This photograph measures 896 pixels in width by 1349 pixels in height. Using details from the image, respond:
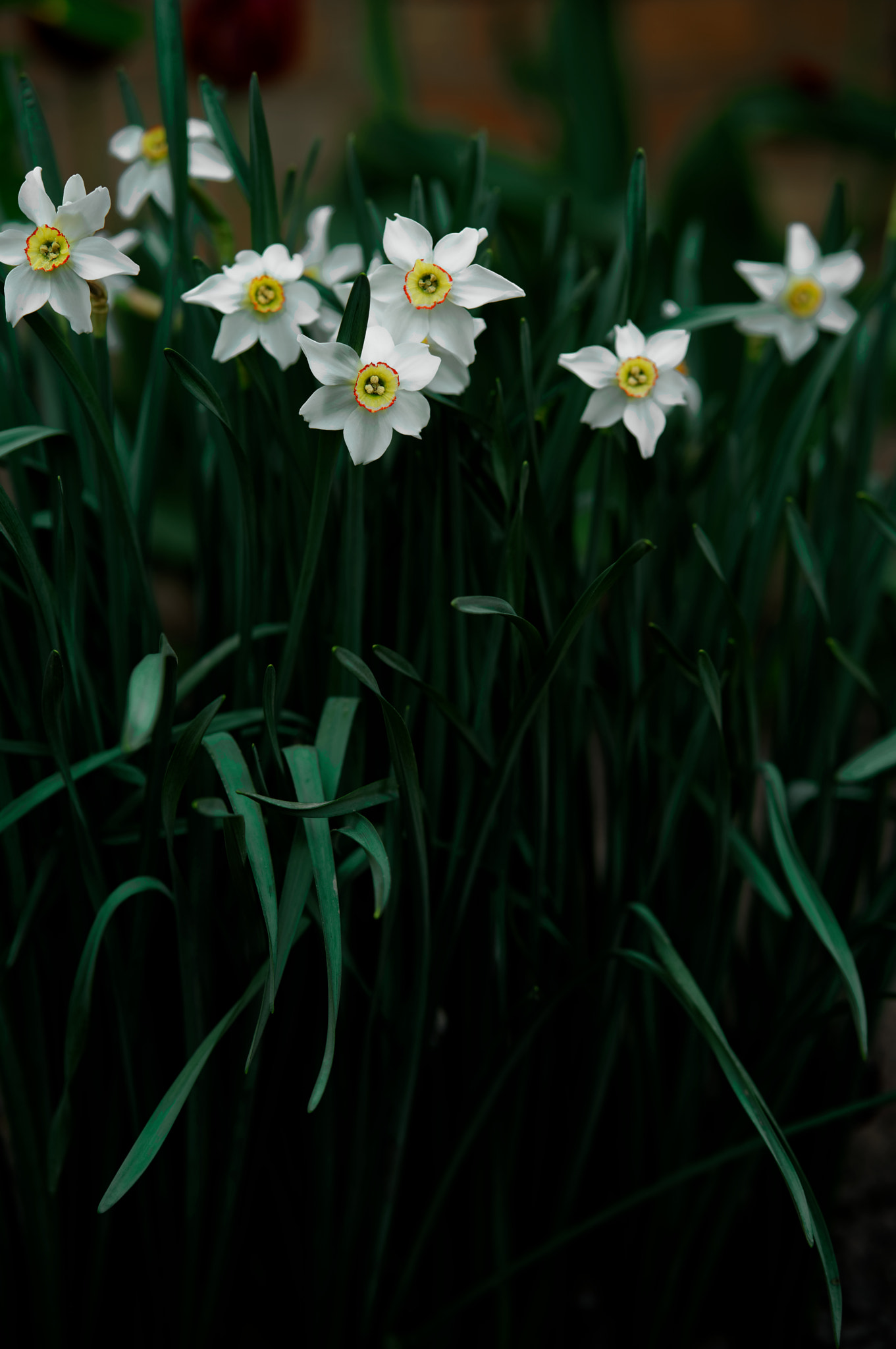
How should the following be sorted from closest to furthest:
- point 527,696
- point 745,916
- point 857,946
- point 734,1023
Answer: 1. point 527,696
2. point 857,946
3. point 734,1023
4. point 745,916

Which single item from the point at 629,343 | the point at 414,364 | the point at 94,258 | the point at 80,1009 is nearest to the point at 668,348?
the point at 629,343

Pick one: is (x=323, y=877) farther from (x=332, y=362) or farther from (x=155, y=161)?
(x=155, y=161)

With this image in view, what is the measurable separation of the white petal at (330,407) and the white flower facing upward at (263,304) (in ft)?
0.18

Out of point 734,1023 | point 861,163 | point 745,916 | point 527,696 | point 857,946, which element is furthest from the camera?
point 861,163

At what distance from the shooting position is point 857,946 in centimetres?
51

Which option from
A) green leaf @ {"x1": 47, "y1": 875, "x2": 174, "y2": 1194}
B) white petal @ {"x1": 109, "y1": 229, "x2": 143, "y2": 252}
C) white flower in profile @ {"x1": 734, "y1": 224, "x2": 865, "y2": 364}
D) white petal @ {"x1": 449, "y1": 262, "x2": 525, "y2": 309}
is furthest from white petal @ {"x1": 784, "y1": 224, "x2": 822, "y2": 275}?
green leaf @ {"x1": 47, "y1": 875, "x2": 174, "y2": 1194}

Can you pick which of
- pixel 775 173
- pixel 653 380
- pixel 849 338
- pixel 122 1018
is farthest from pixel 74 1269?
pixel 775 173

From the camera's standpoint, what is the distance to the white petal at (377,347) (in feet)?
1.22

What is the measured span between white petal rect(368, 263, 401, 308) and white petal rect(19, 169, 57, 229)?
4.8 inches

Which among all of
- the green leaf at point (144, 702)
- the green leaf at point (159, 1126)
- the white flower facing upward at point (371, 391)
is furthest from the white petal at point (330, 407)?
the green leaf at point (159, 1126)

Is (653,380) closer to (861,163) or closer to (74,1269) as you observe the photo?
(74,1269)

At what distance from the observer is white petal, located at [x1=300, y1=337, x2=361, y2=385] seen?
362 millimetres

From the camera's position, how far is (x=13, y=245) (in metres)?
0.38

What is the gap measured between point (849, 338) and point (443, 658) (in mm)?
267
